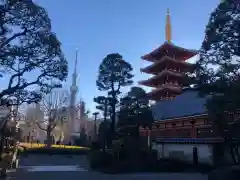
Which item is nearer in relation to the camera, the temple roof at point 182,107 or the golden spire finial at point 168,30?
the temple roof at point 182,107

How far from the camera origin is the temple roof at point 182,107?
80.5ft

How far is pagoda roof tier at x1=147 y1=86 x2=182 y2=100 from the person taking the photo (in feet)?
119

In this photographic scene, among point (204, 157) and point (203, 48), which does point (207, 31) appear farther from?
point (204, 157)

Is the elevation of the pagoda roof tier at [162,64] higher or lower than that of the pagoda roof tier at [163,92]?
higher

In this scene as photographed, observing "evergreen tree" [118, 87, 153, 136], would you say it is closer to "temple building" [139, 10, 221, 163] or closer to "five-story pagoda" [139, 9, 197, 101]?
"temple building" [139, 10, 221, 163]

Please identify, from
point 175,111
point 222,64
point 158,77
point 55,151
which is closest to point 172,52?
point 158,77

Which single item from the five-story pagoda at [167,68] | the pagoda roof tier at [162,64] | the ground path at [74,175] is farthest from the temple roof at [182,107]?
the ground path at [74,175]

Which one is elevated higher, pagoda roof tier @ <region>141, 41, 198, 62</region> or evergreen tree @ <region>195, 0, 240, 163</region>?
pagoda roof tier @ <region>141, 41, 198, 62</region>

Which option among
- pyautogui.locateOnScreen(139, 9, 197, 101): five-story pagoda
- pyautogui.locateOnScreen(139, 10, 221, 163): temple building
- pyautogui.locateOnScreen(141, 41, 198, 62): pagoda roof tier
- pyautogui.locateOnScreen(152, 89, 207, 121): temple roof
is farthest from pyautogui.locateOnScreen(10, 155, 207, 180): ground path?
Answer: pyautogui.locateOnScreen(141, 41, 198, 62): pagoda roof tier

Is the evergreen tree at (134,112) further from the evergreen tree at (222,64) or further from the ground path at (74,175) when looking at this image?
the evergreen tree at (222,64)

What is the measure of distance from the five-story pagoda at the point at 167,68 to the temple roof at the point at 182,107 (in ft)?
12.7

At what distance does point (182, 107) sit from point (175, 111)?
105 cm

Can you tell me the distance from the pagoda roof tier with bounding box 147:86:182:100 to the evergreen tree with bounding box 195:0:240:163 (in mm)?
23562

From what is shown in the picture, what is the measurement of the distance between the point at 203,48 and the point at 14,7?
292 inches
